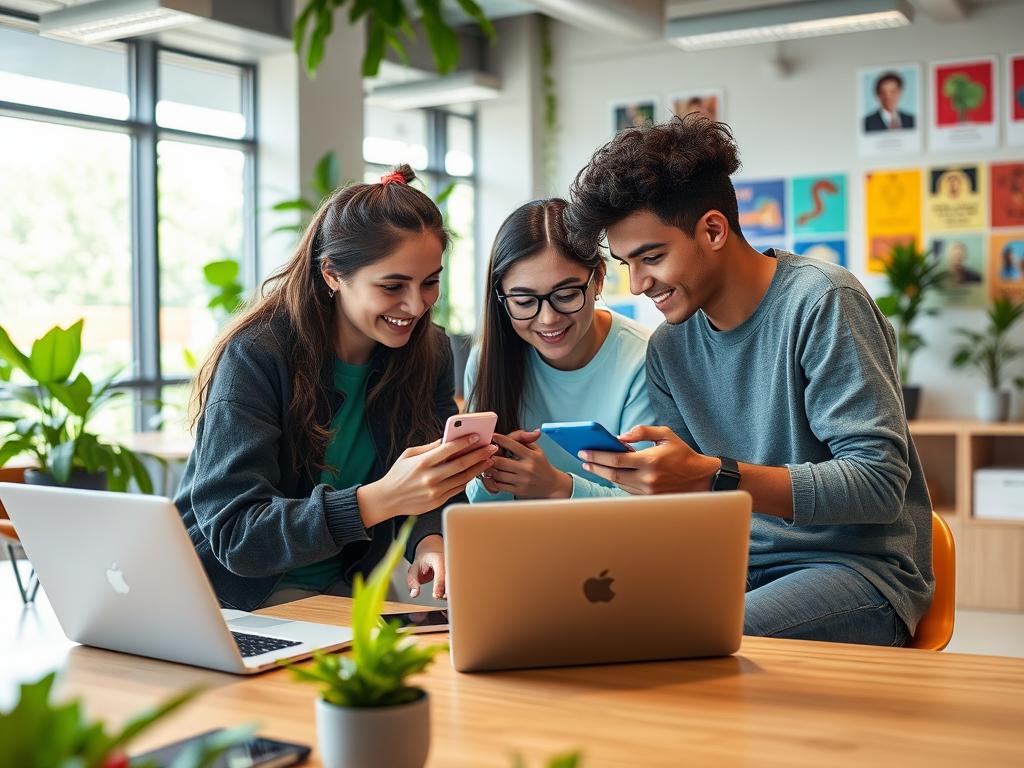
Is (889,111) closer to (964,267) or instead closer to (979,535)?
(964,267)

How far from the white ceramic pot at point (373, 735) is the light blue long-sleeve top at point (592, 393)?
135cm

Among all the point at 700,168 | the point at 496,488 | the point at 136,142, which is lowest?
the point at 496,488

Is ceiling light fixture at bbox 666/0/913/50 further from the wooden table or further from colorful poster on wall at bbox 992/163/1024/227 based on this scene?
the wooden table

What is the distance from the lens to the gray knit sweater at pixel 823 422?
1.84 metres

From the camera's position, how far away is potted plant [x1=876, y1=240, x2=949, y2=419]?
538 cm

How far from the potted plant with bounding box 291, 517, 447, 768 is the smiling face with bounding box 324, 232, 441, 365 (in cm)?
124

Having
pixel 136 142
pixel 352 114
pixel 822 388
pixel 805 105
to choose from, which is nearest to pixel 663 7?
pixel 805 105

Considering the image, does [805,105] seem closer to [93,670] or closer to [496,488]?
[496,488]

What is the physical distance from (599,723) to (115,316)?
4.73 metres

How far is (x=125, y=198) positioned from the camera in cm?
537

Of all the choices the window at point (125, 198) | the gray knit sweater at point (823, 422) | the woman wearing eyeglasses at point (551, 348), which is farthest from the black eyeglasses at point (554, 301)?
the window at point (125, 198)

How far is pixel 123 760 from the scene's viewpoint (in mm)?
664

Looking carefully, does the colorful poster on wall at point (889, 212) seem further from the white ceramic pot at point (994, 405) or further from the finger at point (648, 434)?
the finger at point (648, 434)

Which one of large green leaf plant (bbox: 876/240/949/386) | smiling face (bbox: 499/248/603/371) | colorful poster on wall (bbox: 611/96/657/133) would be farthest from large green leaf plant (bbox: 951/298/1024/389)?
smiling face (bbox: 499/248/603/371)
